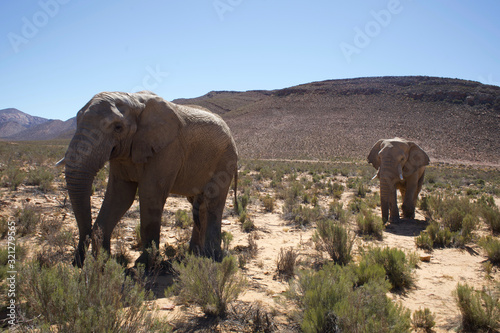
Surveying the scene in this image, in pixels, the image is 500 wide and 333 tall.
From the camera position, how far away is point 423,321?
3.47m

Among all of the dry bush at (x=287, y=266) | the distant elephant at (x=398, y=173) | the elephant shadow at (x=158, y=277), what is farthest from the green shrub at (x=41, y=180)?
the distant elephant at (x=398, y=173)

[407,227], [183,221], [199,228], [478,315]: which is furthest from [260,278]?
[407,227]

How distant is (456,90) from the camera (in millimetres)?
66625

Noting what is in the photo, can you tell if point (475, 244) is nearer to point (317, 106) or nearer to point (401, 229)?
point (401, 229)

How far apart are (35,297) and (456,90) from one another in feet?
264

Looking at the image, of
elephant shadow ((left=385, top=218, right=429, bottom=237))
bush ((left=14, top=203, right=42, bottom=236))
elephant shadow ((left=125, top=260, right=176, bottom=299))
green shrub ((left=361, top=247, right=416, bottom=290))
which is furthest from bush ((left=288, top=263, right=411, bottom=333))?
elephant shadow ((left=385, top=218, right=429, bottom=237))

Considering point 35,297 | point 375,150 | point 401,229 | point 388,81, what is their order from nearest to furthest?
point 35,297 < point 401,229 < point 375,150 < point 388,81

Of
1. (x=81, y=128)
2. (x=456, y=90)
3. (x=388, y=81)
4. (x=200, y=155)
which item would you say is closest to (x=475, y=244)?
(x=200, y=155)

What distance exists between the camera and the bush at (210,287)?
3.39m

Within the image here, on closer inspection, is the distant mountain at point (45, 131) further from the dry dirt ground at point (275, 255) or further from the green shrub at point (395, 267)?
the green shrub at point (395, 267)

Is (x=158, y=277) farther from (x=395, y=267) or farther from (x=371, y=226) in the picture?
(x=371, y=226)

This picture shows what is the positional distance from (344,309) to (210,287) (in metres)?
1.43

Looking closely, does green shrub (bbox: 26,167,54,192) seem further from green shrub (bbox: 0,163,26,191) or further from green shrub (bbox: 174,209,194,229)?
green shrub (bbox: 174,209,194,229)

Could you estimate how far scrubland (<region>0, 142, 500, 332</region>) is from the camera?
8.77 feet
